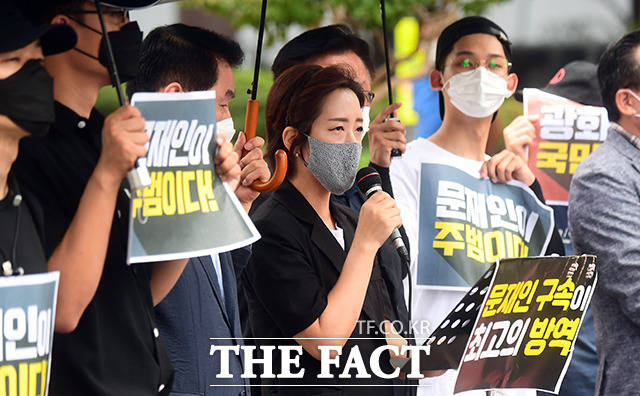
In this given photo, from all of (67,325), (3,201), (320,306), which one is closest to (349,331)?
(320,306)

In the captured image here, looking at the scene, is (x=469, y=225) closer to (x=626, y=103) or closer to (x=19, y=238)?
(x=626, y=103)

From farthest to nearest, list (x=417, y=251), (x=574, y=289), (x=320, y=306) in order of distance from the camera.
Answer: (x=417, y=251)
(x=574, y=289)
(x=320, y=306)

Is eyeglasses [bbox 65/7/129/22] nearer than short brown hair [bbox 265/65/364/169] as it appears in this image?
Yes

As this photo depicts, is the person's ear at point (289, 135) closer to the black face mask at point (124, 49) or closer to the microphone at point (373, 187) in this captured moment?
the microphone at point (373, 187)

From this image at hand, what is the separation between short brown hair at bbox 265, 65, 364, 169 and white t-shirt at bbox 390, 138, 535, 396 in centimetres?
61

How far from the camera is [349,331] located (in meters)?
3.06

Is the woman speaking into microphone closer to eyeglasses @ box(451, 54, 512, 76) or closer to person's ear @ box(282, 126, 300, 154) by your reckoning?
person's ear @ box(282, 126, 300, 154)

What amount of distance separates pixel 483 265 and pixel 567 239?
1.08 meters

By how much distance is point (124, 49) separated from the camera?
99.5 inches

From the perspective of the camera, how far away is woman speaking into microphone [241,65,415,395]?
3.05 meters

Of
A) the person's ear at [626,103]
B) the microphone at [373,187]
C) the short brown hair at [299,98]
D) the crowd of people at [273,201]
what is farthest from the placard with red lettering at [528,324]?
the person's ear at [626,103]

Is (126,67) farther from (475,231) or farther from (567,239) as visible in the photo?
(567,239)

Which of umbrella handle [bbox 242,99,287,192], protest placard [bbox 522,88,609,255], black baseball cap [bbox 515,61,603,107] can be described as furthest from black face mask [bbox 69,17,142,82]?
black baseball cap [bbox 515,61,603,107]

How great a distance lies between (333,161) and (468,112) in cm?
101
